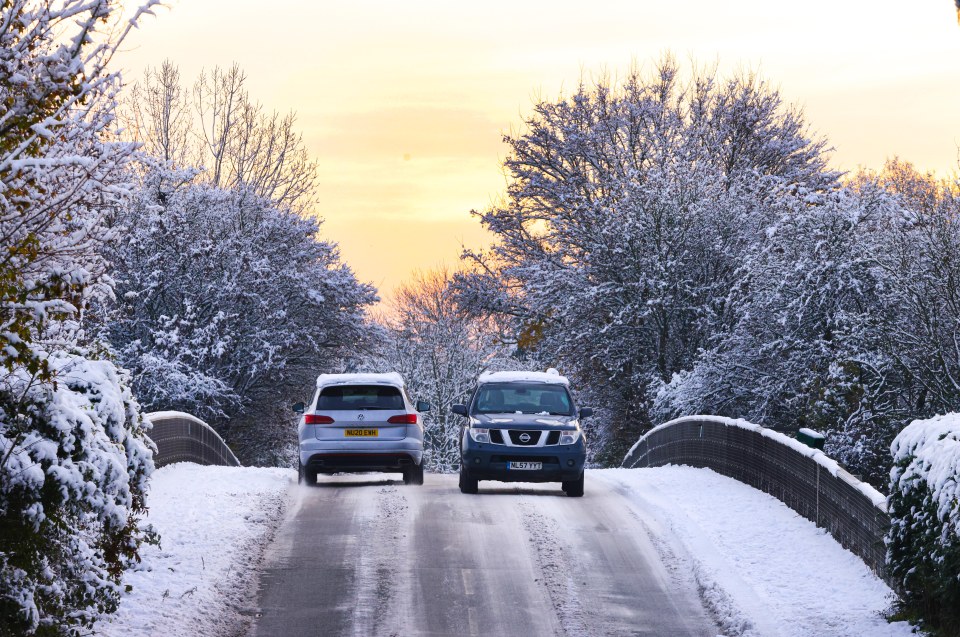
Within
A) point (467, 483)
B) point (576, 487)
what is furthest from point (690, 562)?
point (467, 483)

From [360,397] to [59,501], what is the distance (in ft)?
38.9

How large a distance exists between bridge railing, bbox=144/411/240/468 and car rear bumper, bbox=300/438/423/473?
7.45ft

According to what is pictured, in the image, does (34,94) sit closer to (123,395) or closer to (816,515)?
(123,395)

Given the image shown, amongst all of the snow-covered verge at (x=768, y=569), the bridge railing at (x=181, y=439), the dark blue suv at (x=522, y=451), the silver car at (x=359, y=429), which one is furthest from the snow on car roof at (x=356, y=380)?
the snow-covered verge at (x=768, y=569)

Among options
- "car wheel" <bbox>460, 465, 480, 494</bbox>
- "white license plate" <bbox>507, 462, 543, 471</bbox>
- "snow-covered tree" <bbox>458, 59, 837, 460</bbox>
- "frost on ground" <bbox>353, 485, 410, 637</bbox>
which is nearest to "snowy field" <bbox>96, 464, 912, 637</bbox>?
"white license plate" <bbox>507, 462, 543, 471</bbox>

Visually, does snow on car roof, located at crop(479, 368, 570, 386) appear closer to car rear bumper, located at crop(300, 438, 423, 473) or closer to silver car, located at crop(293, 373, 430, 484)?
silver car, located at crop(293, 373, 430, 484)

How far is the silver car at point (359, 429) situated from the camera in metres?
19.9

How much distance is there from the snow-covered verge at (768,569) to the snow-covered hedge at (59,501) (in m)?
5.04

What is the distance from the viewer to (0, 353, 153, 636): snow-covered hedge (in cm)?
815

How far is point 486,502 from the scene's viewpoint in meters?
17.9

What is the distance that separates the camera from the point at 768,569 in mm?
12867

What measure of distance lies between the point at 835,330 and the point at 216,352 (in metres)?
19.8

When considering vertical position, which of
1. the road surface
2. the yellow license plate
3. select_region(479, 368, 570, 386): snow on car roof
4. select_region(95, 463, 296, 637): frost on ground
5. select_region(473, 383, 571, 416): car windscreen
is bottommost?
the road surface

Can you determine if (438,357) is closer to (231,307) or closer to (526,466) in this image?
(231,307)
